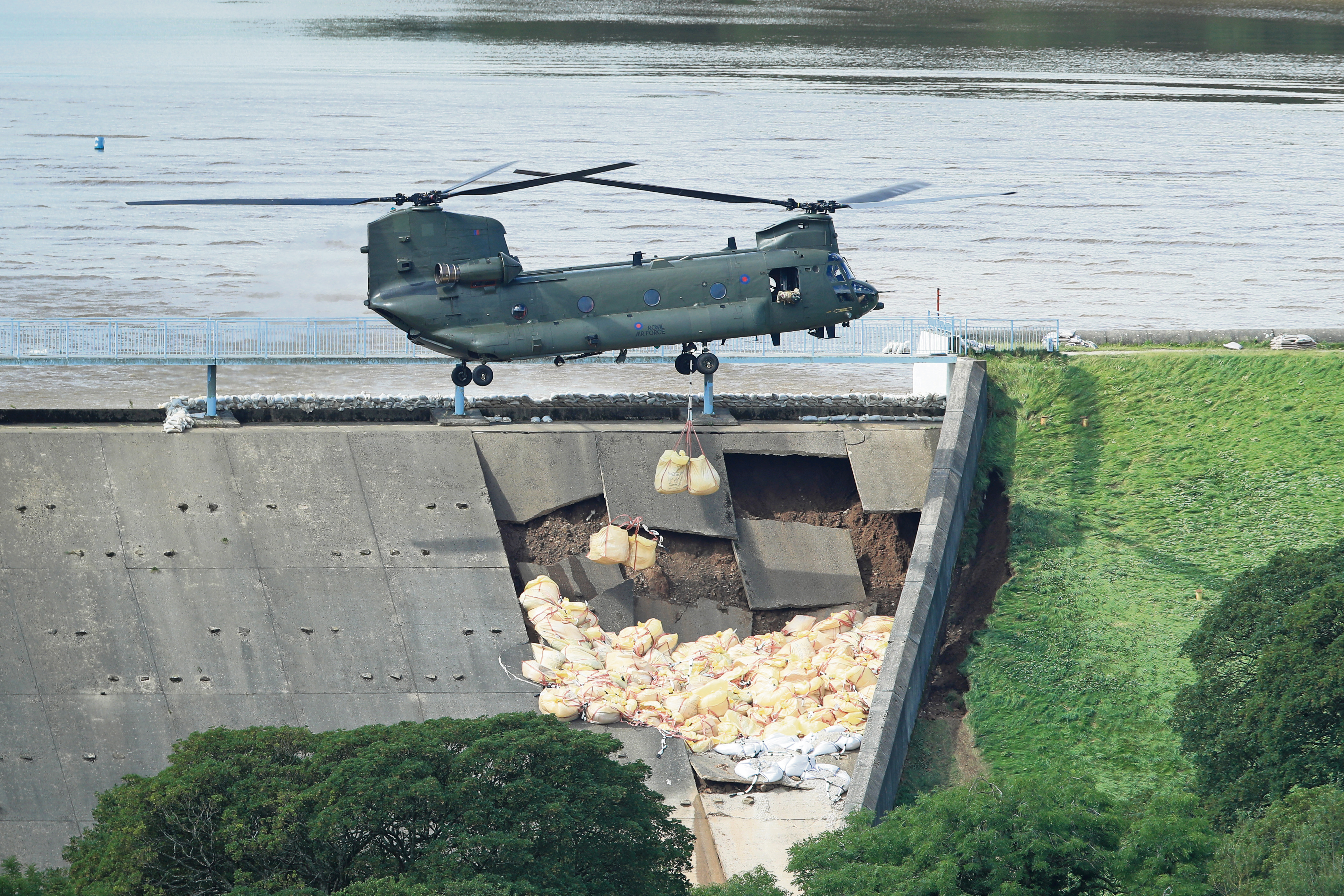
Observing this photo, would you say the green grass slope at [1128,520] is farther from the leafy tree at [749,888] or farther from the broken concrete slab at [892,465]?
the leafy tree at [749,888]

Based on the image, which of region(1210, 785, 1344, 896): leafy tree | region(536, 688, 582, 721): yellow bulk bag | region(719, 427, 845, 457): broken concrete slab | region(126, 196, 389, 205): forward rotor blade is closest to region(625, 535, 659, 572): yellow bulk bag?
region(719, 427, 845, 457): broken concrete slab

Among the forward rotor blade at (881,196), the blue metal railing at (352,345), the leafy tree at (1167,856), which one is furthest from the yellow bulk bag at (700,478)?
the leafy tree at (1167,856)

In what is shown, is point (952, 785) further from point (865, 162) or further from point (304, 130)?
point (304, 130)

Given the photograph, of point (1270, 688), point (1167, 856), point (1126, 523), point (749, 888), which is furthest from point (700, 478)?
point (1167, 856)

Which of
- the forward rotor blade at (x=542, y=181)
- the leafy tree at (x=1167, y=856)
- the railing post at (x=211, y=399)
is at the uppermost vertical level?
the forward rotor blade at (x=542, y=181)

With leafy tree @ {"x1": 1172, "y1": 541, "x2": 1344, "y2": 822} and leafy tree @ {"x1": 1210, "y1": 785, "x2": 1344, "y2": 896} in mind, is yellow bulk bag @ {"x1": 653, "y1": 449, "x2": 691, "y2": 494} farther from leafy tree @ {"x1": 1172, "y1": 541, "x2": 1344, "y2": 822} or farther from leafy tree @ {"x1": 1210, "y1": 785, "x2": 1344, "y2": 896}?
leafy tree @ {"x1": 1210, "y1": 785, "x2": 1344, "y2": 896}

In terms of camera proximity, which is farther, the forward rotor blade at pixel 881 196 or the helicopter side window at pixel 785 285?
the helicopter side window at pixel 785 285

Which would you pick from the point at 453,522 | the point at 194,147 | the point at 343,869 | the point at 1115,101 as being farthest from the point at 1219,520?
the point at 1115,101
